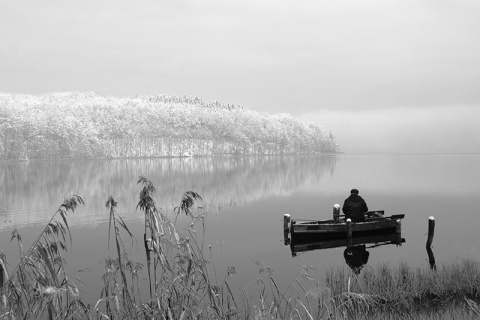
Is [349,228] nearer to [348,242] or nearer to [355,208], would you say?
[348,242]

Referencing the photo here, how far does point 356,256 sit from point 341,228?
220 centimetres

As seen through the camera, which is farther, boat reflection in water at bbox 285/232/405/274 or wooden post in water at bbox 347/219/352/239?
wooden post in water at bbox 347/219/352/239

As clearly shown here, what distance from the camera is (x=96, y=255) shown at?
20.6 metres

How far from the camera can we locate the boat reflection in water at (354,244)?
67.4 feet

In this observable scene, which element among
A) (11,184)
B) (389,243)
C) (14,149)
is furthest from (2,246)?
(14,149)

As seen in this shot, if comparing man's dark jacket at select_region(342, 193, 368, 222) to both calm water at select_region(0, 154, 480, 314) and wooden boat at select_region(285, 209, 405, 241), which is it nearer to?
wooden boat at select_region(285, 209, 405, 241)

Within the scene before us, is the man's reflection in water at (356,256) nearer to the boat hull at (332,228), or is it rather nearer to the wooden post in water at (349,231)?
the wooden post in water at (349,231)

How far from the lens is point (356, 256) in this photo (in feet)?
→ 68.1

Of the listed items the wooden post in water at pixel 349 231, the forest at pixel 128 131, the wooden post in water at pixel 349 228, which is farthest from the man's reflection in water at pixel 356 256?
the forest at pixel 128 131

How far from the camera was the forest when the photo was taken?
394 ft

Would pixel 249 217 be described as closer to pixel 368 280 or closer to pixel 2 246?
pixel 2 246

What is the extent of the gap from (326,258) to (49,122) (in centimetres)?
12322

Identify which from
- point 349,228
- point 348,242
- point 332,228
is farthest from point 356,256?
Answer: point 332,228

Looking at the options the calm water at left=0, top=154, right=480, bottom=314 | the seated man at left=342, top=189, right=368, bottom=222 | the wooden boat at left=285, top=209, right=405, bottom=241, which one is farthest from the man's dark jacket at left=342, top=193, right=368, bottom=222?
the calm water at left=0, top=154, right=480, bottom=314
